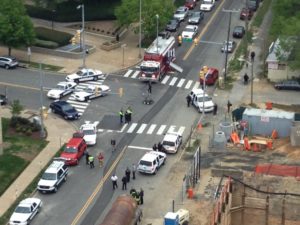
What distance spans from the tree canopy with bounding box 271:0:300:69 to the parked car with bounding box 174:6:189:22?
39.5ft

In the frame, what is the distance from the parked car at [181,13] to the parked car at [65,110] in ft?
97.4

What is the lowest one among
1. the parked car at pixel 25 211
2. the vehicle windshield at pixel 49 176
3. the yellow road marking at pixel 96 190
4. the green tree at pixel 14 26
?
the yellow road marking at pixel 96 190

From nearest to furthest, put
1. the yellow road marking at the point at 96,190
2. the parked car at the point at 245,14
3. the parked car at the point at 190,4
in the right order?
the yellow road marking at the point at 96,190, the parked car at the point at 245,14, the parked car at the point at 190,4

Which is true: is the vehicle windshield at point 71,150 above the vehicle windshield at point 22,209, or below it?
above

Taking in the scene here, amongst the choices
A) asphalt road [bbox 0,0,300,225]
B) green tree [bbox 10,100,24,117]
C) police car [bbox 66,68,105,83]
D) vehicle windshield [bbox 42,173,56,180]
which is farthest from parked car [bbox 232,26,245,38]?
vehicle windshield [bbox 42,173,56,180]

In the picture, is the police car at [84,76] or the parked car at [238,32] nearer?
the police car at [84,76]

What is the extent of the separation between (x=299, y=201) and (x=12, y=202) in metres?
20.3

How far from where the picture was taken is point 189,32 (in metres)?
104

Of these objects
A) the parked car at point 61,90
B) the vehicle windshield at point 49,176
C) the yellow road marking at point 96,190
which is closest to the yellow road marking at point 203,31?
the parked car at point 61,90

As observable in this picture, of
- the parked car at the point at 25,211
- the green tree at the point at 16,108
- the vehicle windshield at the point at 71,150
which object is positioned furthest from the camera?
the green tree at the point at 16,108

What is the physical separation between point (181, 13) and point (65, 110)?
32528 millimetres

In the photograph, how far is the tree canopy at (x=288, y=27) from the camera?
88438 millimetres

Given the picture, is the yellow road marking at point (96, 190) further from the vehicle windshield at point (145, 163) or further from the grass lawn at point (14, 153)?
the grass lawn at point (14, 153)

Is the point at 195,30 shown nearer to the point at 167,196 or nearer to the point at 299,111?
the point at 299,111
